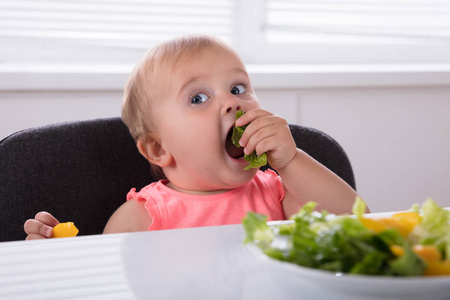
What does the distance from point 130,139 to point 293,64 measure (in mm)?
1485

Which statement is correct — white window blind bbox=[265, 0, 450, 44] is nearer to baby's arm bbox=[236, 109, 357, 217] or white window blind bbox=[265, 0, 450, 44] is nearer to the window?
the window

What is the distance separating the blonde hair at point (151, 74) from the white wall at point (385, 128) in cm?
104

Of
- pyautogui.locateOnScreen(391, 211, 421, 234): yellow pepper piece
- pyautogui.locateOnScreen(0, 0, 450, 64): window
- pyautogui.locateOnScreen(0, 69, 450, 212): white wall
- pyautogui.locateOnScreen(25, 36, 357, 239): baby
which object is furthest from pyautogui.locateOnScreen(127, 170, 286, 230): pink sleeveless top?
pyautogui.locateOnScreen(0, 0, 450, 64): window

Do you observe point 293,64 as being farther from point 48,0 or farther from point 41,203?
point 41,203

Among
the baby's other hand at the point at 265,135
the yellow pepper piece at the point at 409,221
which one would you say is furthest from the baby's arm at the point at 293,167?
the yellow pepper piece at the point at 409,221

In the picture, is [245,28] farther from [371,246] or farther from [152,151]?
[371,246]

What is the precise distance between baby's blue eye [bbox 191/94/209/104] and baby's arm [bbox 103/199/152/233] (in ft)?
0.85

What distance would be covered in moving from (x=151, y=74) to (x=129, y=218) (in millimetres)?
328

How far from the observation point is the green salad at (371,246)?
49 cm

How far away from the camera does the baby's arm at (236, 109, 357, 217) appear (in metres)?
1.16

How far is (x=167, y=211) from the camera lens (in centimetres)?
129

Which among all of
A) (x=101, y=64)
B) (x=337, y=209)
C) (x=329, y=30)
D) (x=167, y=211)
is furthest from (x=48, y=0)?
(x=337, y=209)

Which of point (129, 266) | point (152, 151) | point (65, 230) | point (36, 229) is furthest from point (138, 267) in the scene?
point (152, 151)

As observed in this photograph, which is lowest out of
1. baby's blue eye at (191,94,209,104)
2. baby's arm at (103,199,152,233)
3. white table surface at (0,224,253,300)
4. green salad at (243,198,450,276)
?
baby's arm at (103,199,152,233)
